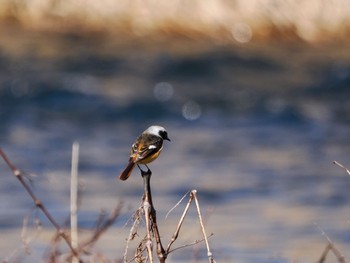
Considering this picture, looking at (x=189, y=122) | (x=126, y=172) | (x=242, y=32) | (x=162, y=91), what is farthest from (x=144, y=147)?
(x=242, y=32)

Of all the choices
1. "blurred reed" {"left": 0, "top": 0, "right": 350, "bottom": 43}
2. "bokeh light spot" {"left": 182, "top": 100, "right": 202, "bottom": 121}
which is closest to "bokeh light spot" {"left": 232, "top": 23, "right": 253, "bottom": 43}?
"blurred reed" {"left": 0, "top": 0, "right": 350, "bottom": 43}

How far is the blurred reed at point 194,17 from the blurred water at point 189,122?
0.18 m

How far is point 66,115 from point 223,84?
5.82 ft

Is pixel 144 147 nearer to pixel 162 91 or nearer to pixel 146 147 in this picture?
pixel 146 147

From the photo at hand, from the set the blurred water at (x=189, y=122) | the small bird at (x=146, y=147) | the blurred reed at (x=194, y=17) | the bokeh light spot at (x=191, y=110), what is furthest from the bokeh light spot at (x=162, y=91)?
the small bird at (x=146, y=147)

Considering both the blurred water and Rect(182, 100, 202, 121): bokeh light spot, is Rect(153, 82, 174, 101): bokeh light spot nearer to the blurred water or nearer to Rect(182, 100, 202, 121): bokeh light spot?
the blurred water

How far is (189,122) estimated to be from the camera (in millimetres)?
13062

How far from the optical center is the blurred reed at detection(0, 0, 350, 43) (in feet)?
45.0

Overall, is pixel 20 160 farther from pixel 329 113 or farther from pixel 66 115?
pixel 329 113

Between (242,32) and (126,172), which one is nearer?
(126,172)

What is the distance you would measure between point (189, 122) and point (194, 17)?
140 centimetres

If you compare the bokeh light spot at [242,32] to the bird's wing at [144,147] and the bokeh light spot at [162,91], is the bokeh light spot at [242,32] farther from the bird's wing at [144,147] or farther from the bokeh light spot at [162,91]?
the bird's wing at [144,147]

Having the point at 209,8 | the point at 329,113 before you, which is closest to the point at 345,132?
the point at 329,113

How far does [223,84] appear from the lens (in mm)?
13523
